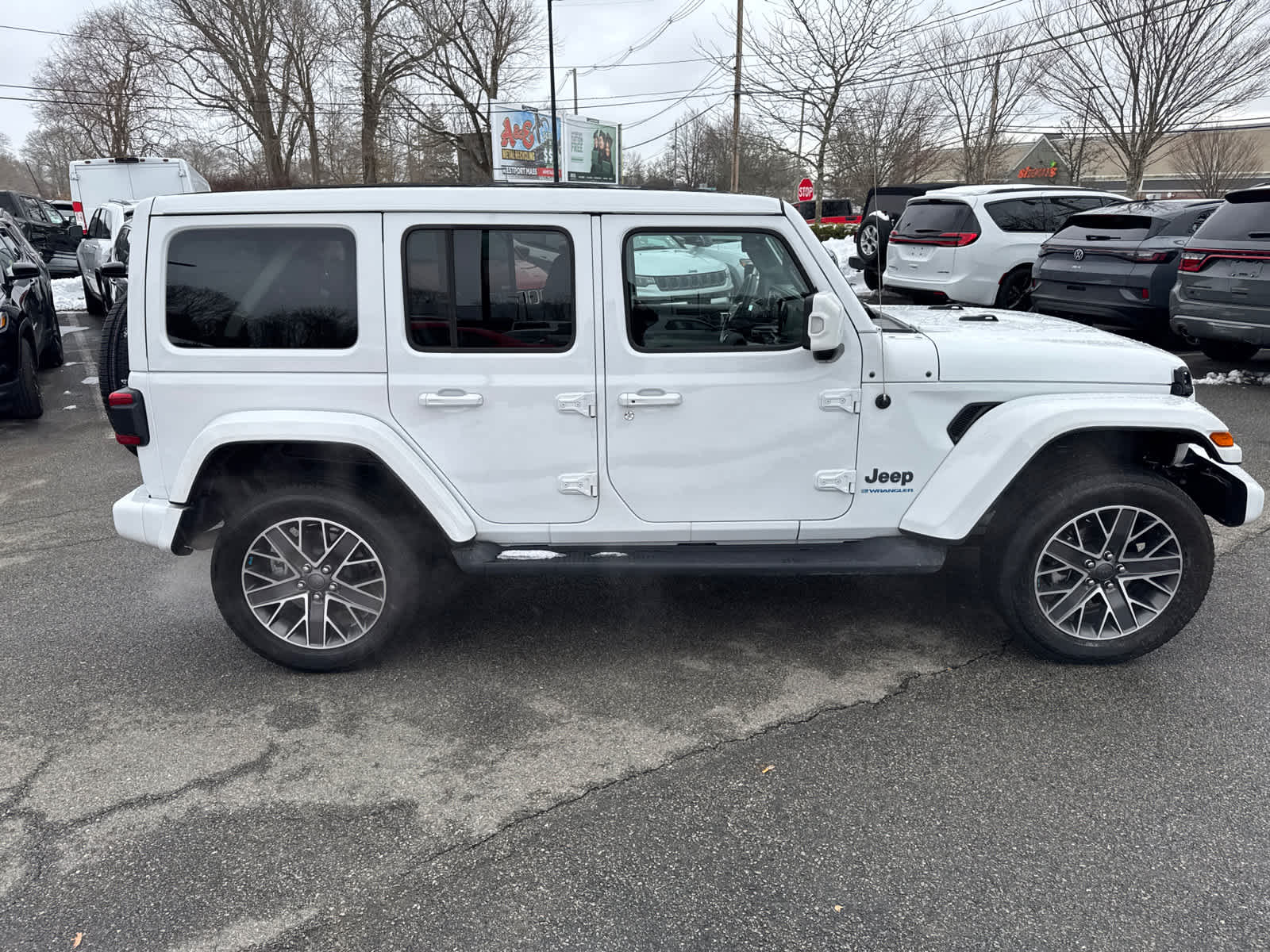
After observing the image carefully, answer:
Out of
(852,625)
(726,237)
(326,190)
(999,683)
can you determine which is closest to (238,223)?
(326,190)

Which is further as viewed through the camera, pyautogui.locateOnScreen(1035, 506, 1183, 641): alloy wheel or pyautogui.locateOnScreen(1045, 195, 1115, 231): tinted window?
pyautogui.locateOnScreen(1045, 195, 1115, 231): tinted window

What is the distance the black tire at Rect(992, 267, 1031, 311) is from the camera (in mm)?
11055

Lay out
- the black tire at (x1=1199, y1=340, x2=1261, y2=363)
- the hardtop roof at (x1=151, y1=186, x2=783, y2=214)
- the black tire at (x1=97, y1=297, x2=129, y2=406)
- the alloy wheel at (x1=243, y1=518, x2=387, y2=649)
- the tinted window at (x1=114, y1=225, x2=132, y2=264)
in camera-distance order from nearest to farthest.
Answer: the hardtop roof at (x1=151, y1=186, x2=783, y2=214) → the alloy wheel at (x1=243, y1=518, x2=387, y2=649) → the black tire at (x1=97, y1=297, x2=129, y2=406) → the black tire at (x1=1199, y1=340, x2=1261, y2=363) → the tinted window at (x1=114, y1=225, x2=132, y2=264)

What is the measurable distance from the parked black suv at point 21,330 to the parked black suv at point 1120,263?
9.98 m

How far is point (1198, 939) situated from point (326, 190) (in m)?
3.70

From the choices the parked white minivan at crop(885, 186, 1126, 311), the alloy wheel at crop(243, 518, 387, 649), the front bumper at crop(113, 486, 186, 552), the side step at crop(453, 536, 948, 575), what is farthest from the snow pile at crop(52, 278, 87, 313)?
the side step at crop(453, 536, 948, 575)

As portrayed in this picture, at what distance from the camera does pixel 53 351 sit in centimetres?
1062

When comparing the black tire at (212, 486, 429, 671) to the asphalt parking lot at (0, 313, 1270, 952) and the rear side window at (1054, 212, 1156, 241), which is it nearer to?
the asphalt parking lot at (0, 313, 1270, 952)

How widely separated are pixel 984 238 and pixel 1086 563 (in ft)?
27.2

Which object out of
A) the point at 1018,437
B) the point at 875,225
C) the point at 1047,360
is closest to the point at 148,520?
the point at 1018,437

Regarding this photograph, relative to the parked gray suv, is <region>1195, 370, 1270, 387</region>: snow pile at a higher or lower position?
lower

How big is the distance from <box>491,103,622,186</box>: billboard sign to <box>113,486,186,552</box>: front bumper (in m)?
28.9

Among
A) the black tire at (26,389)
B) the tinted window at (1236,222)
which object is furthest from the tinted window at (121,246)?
the tinted window at (1236,222)

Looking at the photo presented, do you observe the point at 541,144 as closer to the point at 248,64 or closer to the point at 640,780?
the point at 248,64
